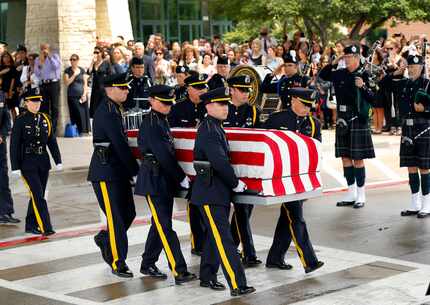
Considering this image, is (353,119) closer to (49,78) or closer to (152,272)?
(152,272)

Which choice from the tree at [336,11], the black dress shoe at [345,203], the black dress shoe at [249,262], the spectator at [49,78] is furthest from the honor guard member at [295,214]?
the tree at [336,11]

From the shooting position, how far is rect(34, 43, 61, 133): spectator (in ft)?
69.5

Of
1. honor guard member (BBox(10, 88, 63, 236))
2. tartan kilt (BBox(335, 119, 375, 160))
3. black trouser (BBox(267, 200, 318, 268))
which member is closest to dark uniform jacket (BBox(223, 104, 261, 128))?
black trouser (BBox(267, 200, 318, 268))

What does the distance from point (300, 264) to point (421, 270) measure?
1.18 meters

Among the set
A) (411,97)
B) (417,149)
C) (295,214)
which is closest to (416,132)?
(417,149)

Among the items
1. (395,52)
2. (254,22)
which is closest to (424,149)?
(395,52)

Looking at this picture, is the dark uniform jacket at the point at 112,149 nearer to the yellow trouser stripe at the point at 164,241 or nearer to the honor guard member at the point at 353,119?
the yellow trouser stripe at the point at 164,241

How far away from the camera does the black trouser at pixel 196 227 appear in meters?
9.67

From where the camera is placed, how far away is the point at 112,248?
9.12 m

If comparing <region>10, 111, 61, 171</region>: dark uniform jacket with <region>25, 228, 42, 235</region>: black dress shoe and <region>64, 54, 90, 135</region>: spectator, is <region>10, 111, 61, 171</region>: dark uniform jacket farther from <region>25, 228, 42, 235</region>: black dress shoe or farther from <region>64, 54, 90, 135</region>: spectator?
<region>64, 54, 90, 135</region>: spectator

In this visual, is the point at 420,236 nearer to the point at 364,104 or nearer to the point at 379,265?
the point at 379,265

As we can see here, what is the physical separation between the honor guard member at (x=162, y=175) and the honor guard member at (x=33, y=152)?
8.46 feet

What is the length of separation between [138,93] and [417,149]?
15.2ft

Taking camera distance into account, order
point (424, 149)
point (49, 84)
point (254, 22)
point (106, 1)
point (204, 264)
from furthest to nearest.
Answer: point (254, 22)
point (106, 1)
point (49, 84)
point (424, 149)
point (204, 264)
